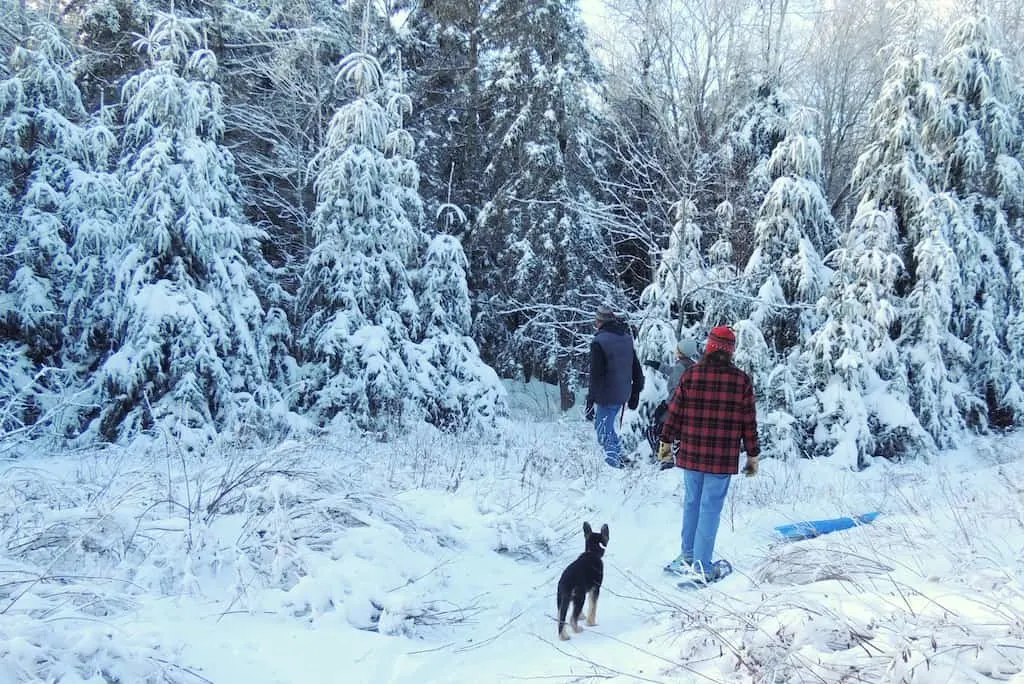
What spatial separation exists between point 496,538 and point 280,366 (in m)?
8.61

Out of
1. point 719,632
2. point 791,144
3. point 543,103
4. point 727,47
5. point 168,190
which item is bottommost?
point 719,632

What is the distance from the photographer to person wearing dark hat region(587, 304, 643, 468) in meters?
8.82

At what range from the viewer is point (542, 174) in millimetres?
17375

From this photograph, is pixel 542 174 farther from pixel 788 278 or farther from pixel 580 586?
pixel 580 586

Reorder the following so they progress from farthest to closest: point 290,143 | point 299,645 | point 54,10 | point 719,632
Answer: point 290,143, point 54,10, point 299,645, point 719,632

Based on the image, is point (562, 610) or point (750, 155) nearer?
point (562, 610)

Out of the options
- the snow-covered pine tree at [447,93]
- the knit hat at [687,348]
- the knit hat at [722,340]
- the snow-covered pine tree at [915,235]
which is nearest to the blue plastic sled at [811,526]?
the knit hat at [722,340]

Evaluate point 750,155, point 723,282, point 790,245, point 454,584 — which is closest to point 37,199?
point 454,584

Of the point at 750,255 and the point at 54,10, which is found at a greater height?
the point at 54,10

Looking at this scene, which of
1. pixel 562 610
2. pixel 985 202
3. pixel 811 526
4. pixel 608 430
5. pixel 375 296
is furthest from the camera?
pixel 985 202

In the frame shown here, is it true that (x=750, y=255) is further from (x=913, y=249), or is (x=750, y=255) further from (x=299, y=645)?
(x=299, y=645)

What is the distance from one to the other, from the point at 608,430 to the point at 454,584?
170 inches

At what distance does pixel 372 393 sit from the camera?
12266 millimetres

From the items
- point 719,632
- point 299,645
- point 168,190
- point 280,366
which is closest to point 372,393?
point 280,366
